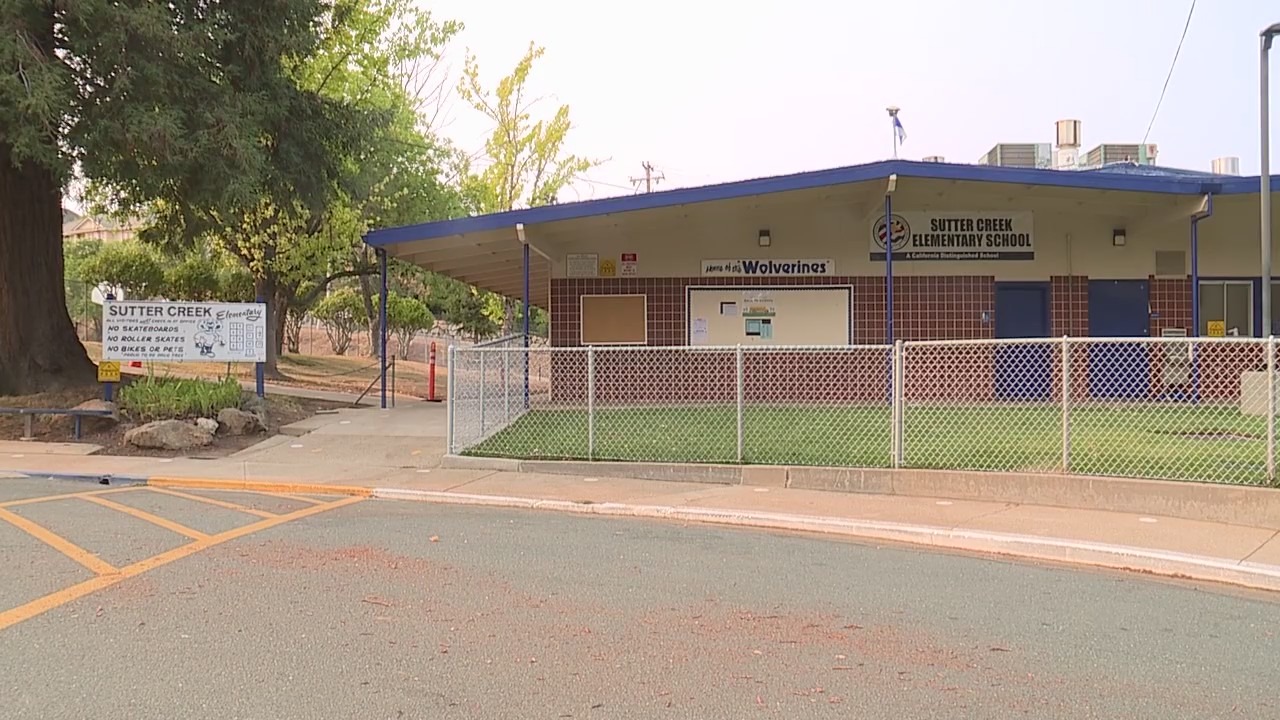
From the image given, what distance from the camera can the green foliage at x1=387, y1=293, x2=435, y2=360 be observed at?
136 feet

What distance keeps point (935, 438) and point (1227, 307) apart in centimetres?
968

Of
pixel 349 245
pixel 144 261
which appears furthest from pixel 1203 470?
pixel 144 261

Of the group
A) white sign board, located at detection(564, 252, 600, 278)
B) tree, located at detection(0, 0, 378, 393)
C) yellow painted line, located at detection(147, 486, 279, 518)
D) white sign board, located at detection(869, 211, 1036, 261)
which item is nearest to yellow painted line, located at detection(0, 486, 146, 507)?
yellow painted line, located at detection(147, 486, 279, 518)

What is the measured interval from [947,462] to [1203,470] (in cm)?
232

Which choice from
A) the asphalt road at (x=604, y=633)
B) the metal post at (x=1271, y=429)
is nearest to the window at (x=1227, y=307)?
the metal post at (x=1271, y=429)

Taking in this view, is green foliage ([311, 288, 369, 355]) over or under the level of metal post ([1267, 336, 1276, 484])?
over

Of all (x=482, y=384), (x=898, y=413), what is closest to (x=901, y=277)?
(x=898, y=413)

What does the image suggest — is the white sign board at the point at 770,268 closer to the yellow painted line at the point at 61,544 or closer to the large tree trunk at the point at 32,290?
the large tree trunk at the point at 32,290

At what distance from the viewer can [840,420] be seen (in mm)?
13875

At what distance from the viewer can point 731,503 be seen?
9.28 meters

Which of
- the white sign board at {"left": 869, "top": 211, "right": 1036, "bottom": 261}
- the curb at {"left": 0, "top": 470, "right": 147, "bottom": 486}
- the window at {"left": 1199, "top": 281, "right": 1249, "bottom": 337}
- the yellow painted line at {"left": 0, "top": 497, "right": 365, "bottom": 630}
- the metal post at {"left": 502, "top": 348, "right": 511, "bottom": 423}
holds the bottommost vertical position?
the yellow painted line at {"left": 0, "top": 497, "right": 365, "bottom": 630}

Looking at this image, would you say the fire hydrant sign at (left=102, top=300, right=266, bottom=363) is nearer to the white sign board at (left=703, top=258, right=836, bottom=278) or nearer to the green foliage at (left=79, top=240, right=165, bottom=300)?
the white sign board at (left=703, top=258, right=836, bottom=278)

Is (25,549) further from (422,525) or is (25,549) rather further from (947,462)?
(947,462)

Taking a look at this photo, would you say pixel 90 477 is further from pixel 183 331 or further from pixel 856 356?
pixel 856 356
